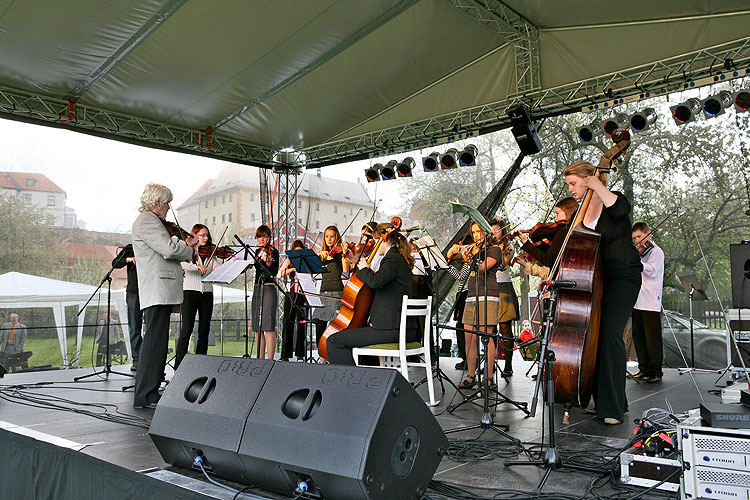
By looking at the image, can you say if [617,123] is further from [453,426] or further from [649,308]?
[453,426]

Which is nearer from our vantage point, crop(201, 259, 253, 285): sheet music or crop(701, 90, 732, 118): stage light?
crop(201, 259, 253, 285): sheet music

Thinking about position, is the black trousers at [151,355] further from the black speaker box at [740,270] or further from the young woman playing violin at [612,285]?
the black speaker box at [740,270]

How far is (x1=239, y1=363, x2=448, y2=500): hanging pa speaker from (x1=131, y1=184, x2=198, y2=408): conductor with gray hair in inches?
83.2

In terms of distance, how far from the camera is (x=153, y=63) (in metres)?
6.14

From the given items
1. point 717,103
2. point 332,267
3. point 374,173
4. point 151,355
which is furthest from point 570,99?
point 151,355

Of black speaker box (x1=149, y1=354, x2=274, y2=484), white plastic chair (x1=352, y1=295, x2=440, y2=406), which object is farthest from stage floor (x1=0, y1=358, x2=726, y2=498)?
white plastic chair (x1=352, y1=295, x2=440, y2=406)

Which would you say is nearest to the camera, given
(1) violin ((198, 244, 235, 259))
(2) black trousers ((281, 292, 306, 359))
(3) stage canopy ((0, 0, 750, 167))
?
(3) stage canopy ((0, 0, 750, 167))

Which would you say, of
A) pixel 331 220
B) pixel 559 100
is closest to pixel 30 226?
pixel 331 220

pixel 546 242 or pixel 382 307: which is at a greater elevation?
pixel 546 242

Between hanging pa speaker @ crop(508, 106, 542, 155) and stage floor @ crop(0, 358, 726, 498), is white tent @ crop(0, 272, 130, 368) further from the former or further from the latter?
hanging pa speaker @ crop(508, 106, 542, 155)

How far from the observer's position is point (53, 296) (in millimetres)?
8102

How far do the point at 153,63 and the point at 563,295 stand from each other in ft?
16.8

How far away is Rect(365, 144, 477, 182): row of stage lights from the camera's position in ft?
25.3

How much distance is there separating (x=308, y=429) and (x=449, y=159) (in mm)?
6456
